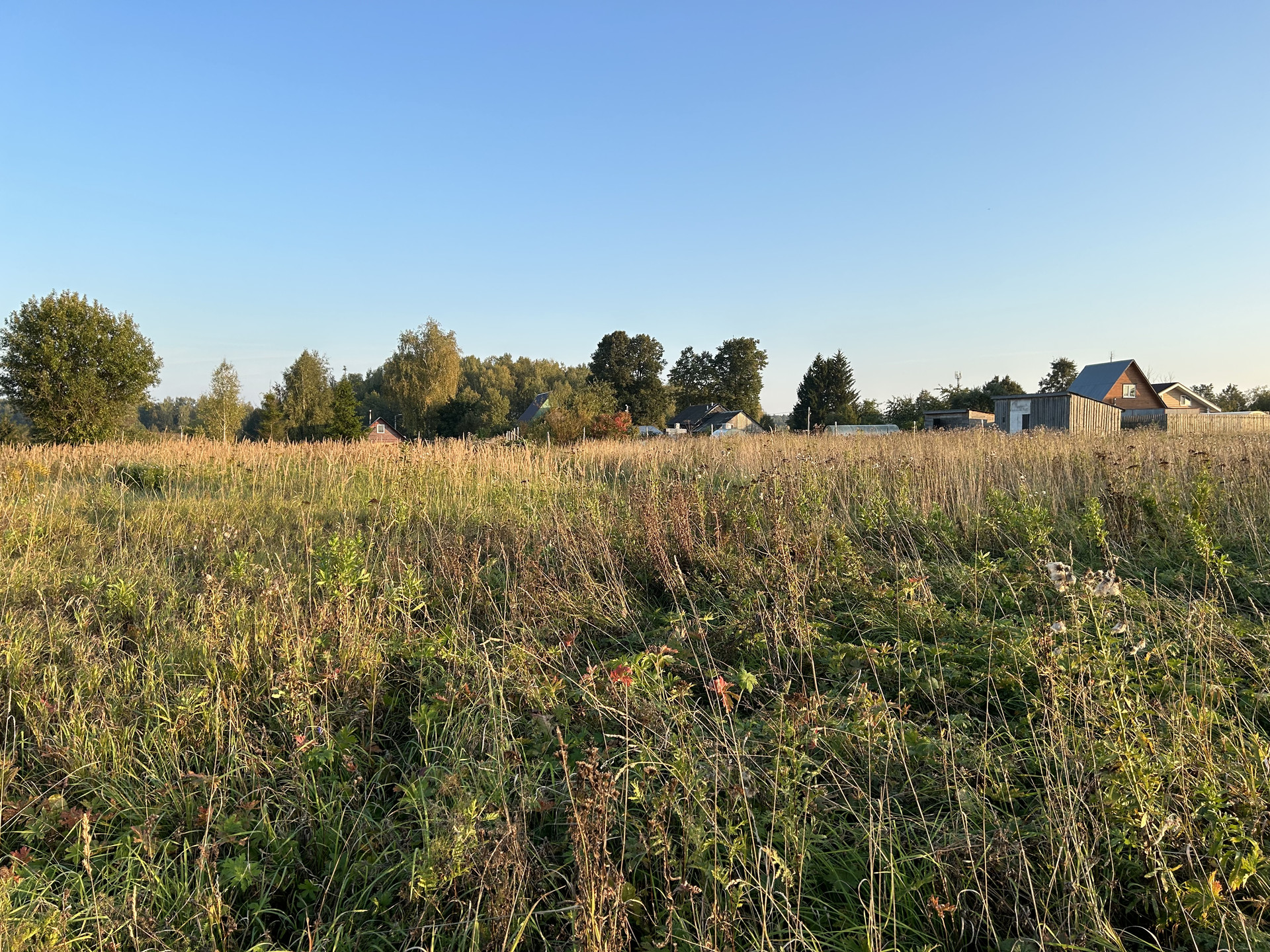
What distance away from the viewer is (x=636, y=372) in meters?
61.9

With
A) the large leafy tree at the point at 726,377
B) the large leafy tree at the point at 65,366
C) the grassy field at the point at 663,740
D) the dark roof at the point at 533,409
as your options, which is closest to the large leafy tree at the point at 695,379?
the large leafy tree at the point at 726,377

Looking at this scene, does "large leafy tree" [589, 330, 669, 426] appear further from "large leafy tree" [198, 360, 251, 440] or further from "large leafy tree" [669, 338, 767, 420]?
"large leafy tree" [198, 360, 251, 440]

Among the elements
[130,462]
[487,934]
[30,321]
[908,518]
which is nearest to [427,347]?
[30,321]

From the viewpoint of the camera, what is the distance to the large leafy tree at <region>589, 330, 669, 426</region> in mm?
60656

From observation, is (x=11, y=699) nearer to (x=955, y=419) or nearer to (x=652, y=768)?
(x=652, y=768)

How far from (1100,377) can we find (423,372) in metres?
41.3

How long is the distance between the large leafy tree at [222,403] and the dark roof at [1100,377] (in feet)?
154

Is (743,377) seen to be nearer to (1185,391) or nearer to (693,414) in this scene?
(693,414)

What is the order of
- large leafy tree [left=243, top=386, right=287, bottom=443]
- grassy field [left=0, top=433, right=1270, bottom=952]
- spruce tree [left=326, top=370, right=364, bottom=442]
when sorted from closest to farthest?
grassy field [left=0, top=433, right=1270, bottom=952] → large leafy tree [left=243, top=386, right=287, bottom=443] → spruce tree [left=326, top=370, right=364, bottom=442]

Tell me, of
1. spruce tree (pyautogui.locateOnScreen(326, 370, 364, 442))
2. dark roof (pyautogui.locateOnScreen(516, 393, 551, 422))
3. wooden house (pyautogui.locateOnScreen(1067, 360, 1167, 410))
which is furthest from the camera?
dark roof (pyautogui.locateOnScreen(516, 393, 551, 422))

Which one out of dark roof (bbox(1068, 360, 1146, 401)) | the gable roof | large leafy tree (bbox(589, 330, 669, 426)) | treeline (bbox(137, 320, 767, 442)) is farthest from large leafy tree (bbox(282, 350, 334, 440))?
the gable roof

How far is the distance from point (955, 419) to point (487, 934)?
1260 inches

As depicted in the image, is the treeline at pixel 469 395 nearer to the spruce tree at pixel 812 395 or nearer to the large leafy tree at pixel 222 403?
the large leafy tree at pixel 222 403

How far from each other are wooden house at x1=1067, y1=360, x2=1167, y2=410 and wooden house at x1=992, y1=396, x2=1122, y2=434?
1309 cm
